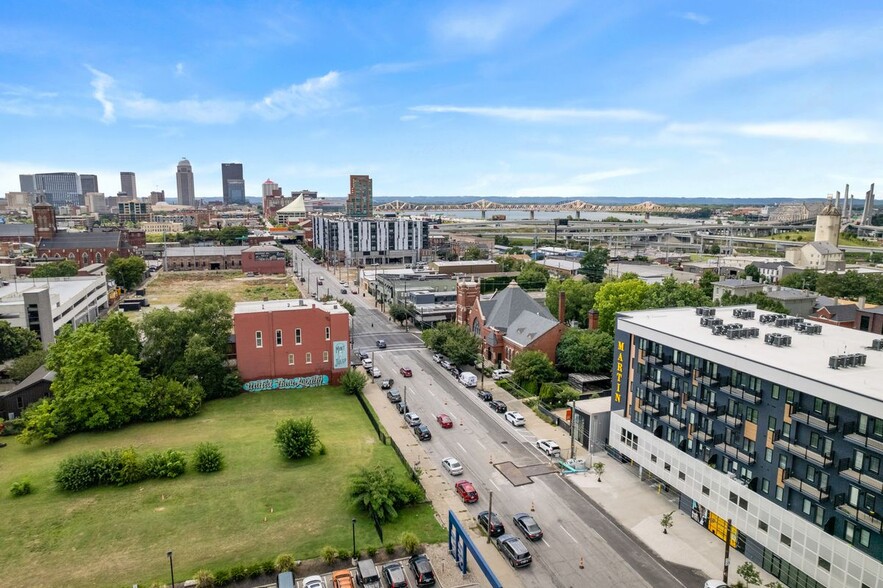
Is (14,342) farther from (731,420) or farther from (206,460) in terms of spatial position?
(731,420)

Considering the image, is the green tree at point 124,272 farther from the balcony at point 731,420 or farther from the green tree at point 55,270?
the balcony at point 731,420

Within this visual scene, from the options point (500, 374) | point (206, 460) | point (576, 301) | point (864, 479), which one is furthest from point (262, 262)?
point (864, 479)

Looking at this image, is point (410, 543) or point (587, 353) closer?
point (410, 543)

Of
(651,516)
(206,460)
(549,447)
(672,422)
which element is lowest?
(651,516)

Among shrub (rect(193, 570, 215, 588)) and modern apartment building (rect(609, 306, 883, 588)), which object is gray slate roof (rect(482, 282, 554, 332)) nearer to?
modern apartment building (rect(609, 306, 883, 588))

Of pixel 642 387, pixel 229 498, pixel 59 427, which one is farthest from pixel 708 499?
pixel 59 427
